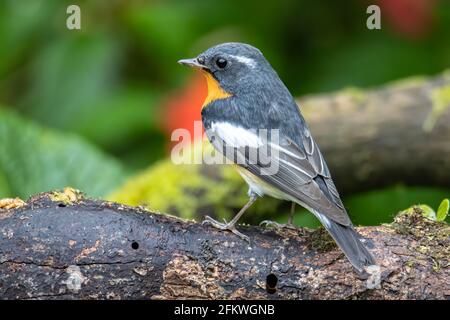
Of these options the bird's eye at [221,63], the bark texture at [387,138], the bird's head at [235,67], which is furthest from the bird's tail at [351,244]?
the bark texture at [387,138]

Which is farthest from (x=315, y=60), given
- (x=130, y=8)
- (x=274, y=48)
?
(x=130, y=8)

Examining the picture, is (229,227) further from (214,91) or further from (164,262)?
(214,91)

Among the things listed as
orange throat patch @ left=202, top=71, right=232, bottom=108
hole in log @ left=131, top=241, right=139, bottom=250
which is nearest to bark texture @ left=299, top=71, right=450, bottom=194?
orange throat patch @ left=202, top=71, right=232, bottom=108

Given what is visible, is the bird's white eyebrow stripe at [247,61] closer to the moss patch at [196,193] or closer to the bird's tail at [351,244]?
the bird's tail at [351,244]

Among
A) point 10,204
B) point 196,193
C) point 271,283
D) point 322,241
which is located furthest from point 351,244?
point 196,193

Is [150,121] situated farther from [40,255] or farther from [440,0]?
[40,255]

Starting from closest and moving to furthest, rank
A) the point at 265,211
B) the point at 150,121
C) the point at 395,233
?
the point at 395,233, the point at 265,211, the point at 150,121

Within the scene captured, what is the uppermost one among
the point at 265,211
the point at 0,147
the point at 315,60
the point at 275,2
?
the point at 275,2
